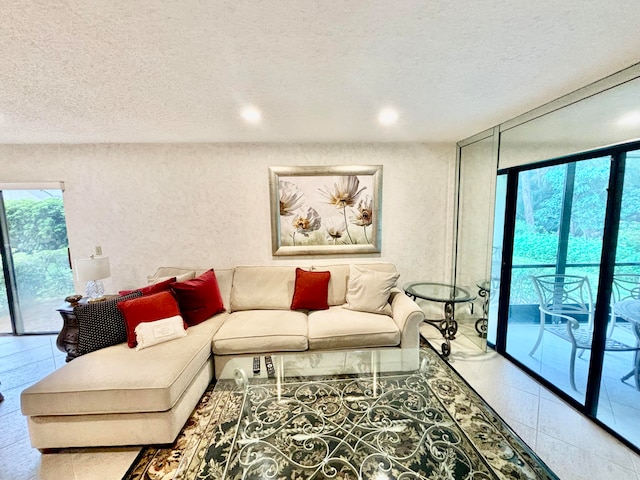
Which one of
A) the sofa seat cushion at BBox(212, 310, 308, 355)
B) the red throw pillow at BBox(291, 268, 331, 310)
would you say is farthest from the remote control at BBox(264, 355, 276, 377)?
the red throw pillow at BBox(291, 268, 331, 310)

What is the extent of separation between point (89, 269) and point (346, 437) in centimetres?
274

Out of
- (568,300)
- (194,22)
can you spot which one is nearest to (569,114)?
(568,300)

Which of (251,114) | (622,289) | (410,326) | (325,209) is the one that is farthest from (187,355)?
(622,289)

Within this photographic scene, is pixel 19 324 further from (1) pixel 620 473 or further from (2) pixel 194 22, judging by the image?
(1) pixel 620 473

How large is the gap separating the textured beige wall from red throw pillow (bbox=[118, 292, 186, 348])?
1005 millimetres

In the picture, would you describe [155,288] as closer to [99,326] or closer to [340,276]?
[99,326]

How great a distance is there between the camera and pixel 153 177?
3133mm

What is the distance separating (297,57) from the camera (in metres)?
1.40

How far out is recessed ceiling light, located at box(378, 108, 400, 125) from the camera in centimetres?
219

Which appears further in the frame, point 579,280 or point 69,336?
point 69,336

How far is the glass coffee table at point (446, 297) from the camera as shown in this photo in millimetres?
2656

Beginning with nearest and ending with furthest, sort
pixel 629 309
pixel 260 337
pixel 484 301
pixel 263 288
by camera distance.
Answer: pixel 629 309, pixel 260 337, pixel 484 301, pixel 263 288

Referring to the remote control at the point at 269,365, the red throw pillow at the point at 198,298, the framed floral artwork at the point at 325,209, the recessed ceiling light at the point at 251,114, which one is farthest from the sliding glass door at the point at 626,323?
the red throw pillow at the point at 198,298

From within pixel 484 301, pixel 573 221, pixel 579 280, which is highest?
pixel 573 221
